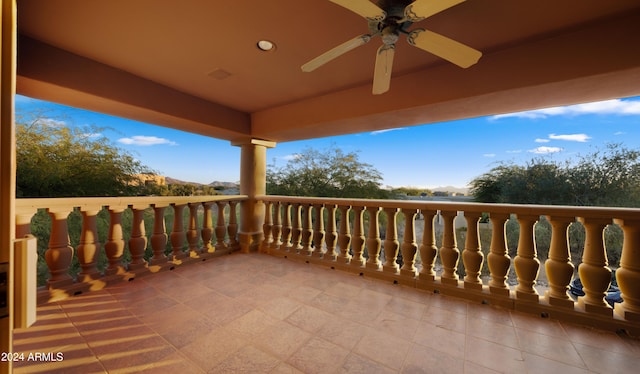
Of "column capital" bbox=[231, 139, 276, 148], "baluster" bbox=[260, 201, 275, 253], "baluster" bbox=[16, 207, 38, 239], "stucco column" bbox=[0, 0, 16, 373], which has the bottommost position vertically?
"baluster" bbox=[260, 201, 275, 253]

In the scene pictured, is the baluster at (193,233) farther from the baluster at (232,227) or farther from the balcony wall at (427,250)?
the baluster at (232,227)

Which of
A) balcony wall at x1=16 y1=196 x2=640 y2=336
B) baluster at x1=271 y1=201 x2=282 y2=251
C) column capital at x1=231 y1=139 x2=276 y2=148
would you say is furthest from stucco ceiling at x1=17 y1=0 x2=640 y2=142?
baluster at x1=271 y1=201 x2=282 y2=251

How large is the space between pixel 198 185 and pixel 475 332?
23.9ft

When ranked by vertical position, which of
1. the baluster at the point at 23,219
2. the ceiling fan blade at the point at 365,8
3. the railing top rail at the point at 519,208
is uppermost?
the ceiling fan blade at the point at 365,8

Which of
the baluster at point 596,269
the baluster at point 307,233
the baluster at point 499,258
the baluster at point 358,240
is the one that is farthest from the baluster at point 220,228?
Result: the baluster at point 596,269

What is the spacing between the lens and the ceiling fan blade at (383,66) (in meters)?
1.55

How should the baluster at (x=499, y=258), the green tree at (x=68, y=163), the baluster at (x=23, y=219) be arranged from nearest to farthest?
the baluster at (x=23, y=219), the baluster at (x=499, y=258), the green tree at (x=68, y=163)

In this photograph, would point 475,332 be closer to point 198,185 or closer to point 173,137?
point 198,185

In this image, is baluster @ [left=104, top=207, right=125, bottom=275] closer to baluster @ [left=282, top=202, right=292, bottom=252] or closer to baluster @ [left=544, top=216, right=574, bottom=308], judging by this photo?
baluster @ [left=282, top=202, right=292, bottom=252]

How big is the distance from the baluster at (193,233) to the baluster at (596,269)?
3918mm

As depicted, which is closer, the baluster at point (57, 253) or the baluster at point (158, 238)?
the baluster at point (57, 253)

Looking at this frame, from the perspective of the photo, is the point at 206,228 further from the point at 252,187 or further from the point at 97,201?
the point at 97,201

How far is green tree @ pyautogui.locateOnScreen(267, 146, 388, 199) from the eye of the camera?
8133mm

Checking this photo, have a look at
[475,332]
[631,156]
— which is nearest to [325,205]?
[475,332]
